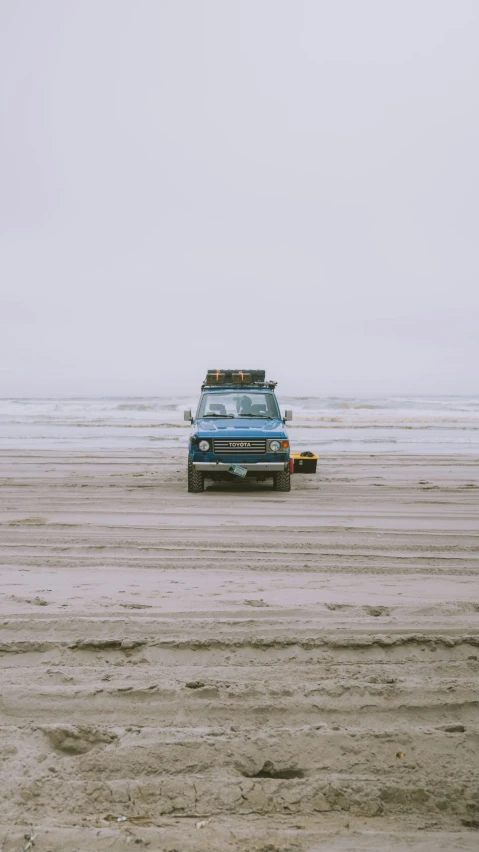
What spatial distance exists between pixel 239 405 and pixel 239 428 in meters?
1.09

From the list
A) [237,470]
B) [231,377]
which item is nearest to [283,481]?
[237,470]

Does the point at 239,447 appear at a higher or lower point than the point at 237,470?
higher

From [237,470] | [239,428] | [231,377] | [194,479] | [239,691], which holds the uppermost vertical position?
[231,377]

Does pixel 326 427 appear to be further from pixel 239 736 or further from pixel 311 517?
pixel 239 736

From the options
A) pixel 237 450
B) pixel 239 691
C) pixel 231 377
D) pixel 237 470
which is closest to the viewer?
pixel 239 691

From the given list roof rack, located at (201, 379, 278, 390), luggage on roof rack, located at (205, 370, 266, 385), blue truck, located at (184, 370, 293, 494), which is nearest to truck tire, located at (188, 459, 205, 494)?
blue truck, located at (184, 370, 293, 494)

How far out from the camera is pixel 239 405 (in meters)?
11.3

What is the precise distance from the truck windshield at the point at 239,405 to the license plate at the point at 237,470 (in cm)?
142

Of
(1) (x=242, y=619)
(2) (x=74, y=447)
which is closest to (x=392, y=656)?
(1) (x=242, y=619)

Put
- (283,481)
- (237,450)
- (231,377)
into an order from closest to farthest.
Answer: (237,450) < (283,481) < (231,377)

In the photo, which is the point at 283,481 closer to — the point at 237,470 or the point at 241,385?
the point at 237,470

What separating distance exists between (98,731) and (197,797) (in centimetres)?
61

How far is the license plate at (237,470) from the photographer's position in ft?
32.2

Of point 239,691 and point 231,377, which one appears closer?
point 239,691
